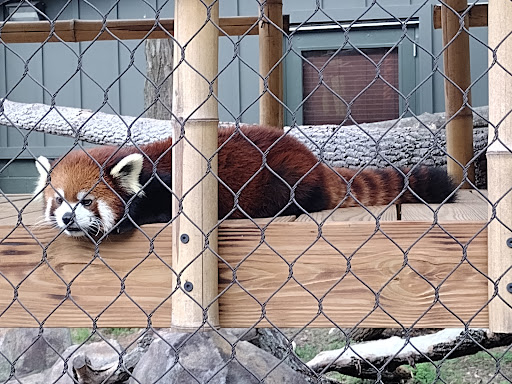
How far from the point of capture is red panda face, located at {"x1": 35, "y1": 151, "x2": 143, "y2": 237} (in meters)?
2.11

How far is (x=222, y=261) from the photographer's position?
1.92 metres

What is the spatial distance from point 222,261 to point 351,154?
2122 millimetres

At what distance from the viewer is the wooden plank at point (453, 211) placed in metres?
2.04

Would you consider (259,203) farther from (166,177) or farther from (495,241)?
(495,241)

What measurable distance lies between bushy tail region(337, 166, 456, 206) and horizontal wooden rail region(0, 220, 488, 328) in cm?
63

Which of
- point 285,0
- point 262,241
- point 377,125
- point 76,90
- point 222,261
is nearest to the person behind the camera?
point 262,241

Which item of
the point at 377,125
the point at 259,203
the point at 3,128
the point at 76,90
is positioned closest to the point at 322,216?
the point at 259,203

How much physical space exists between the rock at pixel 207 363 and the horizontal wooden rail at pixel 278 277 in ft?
1.90

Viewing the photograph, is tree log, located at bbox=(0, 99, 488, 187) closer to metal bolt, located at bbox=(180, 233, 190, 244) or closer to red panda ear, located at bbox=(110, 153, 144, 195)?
red panda ear, located at bbox=(110, 153, 144, 195)

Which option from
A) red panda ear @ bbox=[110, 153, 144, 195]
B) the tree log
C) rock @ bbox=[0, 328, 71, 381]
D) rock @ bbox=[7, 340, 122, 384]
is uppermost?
the tree log

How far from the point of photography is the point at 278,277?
1.90 metres

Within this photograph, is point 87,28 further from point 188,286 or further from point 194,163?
point 188,286

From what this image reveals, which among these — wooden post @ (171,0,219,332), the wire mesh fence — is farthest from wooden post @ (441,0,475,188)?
wooden post @ (171,0,219,332)

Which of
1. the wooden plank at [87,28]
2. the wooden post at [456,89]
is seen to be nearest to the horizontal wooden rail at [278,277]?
the wooden post at [456,89]
